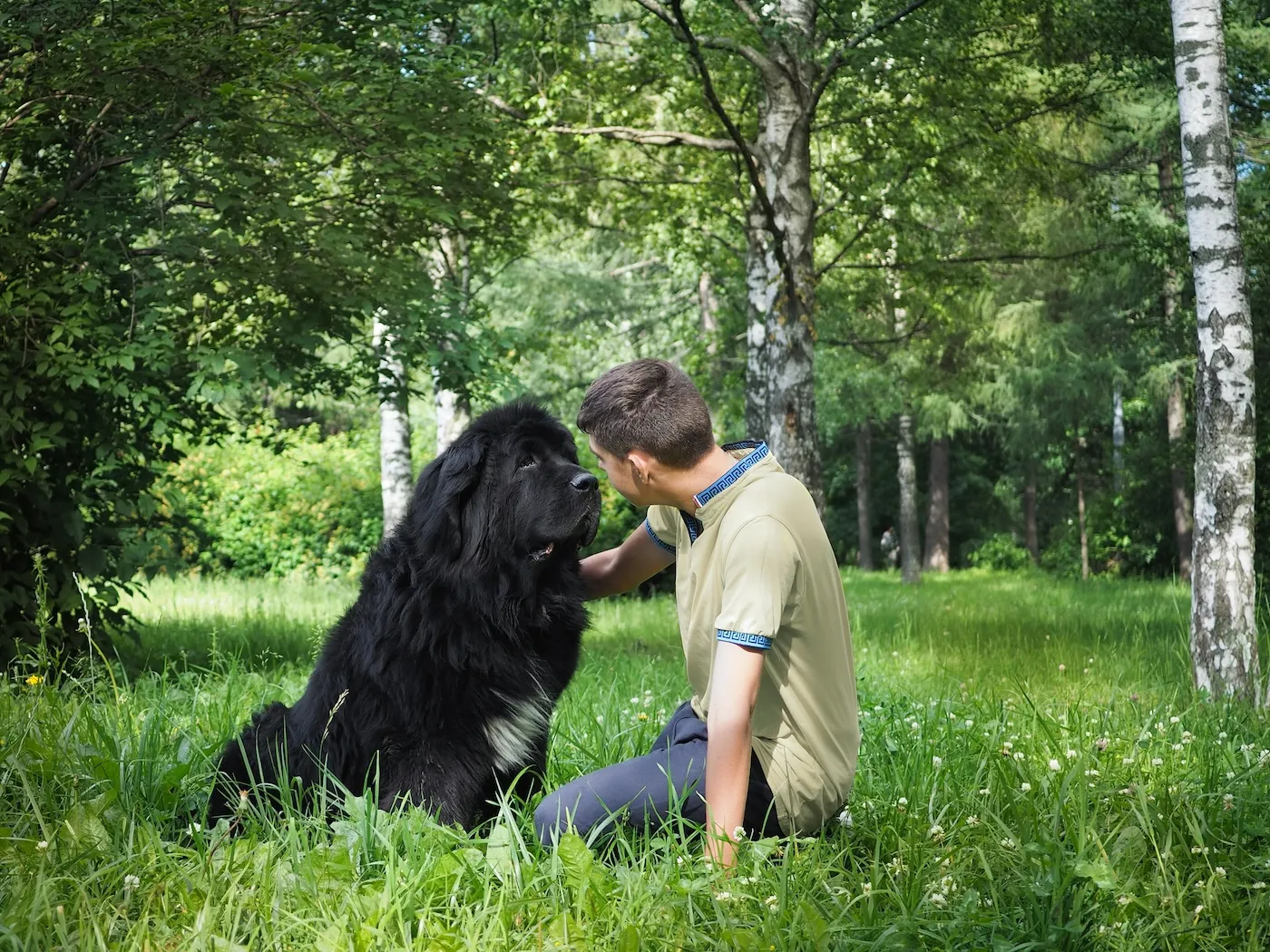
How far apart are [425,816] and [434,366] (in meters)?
4.49

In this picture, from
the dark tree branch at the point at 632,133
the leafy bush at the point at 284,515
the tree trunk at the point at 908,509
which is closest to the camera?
the dark tree branch at the point at 632,133

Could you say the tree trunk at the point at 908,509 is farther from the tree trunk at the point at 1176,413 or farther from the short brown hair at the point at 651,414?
the short brown hair at the point at 651,414

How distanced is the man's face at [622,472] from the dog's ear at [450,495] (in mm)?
464

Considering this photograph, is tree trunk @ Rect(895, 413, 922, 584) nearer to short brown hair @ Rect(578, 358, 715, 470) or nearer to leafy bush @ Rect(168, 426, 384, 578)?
leafy bush @ Rect(168, 426, 384, 578)

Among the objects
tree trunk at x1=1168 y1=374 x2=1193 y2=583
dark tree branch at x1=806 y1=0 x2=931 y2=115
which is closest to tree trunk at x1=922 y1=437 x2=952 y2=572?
tree trunk at x1=1168 y1=374 x2=1193 y2=583

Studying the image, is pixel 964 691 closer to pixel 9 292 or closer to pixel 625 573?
pixel 625 573

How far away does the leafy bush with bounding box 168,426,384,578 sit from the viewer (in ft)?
53.1

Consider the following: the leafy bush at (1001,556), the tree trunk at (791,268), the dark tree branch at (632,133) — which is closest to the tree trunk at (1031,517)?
the leafy bush at (1001,556)

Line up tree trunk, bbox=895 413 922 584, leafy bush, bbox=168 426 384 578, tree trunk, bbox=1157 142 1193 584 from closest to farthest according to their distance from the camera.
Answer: leafy bush, bbox=168 426 384 578
tree trunk, bbox=1157 142 1193 584
tree trunk, bbox=895 413 922 584

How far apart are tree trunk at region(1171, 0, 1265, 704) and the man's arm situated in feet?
11.2

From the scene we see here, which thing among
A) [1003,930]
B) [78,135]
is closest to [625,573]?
[1003,930]

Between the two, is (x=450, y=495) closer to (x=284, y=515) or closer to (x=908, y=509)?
(x=284, y=515)

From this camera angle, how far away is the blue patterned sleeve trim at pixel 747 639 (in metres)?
2.70

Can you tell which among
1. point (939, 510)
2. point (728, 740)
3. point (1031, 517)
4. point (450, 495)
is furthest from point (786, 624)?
point (1031, 517)
